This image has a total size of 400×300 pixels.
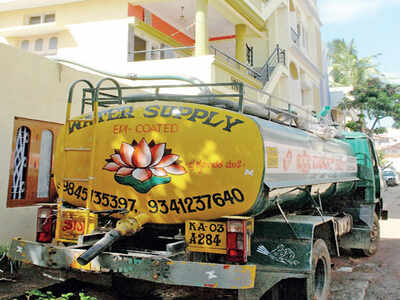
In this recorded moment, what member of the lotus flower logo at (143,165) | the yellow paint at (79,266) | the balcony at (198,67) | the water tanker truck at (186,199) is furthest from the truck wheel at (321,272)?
the balcony at (198,67)

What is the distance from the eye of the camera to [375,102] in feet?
95.0

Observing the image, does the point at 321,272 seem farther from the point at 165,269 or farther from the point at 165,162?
the point at 165,162

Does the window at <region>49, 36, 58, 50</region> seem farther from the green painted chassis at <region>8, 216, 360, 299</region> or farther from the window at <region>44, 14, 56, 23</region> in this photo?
the green painted chassis at <region>8, 216, 360, 299</region>

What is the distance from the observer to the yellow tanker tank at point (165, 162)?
3883 mm

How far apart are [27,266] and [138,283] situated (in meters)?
2.37

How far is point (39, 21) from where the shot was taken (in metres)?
15.4

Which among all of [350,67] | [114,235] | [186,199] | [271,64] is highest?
[350,67]

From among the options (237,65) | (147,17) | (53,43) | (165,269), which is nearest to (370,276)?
(165,269)

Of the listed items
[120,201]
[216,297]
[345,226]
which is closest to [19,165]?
[120,201]

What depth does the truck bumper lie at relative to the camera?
3.44m

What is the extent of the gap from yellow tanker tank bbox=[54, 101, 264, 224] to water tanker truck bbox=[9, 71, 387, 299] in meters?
0.01

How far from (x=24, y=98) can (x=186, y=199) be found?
4.52 m

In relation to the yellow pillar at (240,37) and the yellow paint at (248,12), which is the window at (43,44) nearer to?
the yellow paint at (248,12)

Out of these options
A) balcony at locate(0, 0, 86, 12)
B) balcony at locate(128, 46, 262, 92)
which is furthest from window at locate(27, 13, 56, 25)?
balcony at locate(128, 46, 262, 92)
